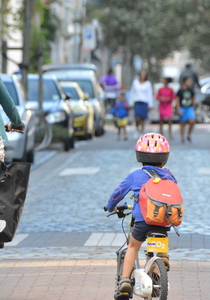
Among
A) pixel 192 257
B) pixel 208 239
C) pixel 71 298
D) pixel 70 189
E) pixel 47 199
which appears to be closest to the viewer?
pixel 71 298

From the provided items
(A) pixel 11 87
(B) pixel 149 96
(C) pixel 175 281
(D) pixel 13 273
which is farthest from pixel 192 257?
(B) pixel 149 96

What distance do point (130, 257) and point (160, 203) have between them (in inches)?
16.8

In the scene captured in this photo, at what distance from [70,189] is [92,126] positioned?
11044mm

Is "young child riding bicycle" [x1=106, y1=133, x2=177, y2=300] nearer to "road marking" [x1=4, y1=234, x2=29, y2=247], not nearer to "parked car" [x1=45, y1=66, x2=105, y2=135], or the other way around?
"road marking" [x1=4, y1=234, x2=29, y2=247]

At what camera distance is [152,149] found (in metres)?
5.21

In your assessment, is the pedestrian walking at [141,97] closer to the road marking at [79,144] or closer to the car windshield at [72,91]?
the road marking at [79,144]

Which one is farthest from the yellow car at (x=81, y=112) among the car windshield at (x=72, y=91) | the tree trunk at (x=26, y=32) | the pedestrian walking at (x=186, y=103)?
the tree trunk at (x=26, y=32)

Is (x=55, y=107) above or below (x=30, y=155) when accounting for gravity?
above

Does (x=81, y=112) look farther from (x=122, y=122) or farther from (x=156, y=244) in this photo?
(x=156, y=244)

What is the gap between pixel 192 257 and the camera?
24.1ft

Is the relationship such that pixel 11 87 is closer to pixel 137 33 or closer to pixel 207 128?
pixel 207 128

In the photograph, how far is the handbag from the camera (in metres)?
5.32

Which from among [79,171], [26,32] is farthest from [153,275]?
[26,32]

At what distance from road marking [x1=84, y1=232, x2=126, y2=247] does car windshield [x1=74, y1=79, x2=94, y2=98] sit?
16.6 meters
